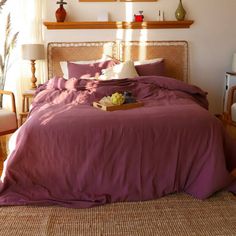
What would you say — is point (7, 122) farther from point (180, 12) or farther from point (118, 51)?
point (180, 12)

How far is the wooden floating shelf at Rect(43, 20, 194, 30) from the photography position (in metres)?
4.47

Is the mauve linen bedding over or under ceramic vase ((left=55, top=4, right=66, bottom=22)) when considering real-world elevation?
under

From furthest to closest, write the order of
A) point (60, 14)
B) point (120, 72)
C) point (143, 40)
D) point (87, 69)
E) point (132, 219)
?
point (143, 40)
point (60, 14)
point (87, 69)
point (120, 72)
point (132, 219)

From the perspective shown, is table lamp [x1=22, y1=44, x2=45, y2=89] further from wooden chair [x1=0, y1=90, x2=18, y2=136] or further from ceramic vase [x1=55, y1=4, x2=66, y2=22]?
wooden chair [x1=0, y1=90, x2=18, y2=136]

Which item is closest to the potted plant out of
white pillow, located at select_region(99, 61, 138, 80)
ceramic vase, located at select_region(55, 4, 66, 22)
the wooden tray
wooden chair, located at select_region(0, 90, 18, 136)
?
ceramic vase, located at select_region(55, 4, 66, 22)

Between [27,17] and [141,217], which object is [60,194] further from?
[27,17]

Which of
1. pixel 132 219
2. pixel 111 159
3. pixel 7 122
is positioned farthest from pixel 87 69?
pixel 132 219

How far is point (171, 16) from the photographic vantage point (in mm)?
4633

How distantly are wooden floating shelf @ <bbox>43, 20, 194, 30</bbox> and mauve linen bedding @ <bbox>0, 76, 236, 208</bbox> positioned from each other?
218 centimetres

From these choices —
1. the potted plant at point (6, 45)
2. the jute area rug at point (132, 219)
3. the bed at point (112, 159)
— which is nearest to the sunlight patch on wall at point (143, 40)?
the potted plant at point (6, 45)

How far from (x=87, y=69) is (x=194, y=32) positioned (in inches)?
64.3

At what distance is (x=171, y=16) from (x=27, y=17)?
1922 millimetres

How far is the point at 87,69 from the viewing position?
416 cm

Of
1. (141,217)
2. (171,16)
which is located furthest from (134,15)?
(141,217)
